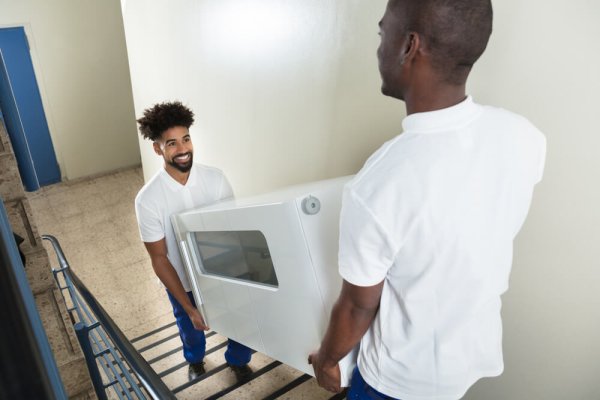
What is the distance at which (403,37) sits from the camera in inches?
38.3

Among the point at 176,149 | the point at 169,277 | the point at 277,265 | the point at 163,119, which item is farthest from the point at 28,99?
the point at 277,265

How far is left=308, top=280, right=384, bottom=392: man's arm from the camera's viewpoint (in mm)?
1125

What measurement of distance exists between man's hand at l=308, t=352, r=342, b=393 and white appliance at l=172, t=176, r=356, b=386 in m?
0.03

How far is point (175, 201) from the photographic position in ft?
8.29

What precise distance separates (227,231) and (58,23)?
699 centimetres

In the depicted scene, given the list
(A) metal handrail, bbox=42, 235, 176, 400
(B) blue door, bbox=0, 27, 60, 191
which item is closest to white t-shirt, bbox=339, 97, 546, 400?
(A) metal handrail, bbox=42, 235, 176, 400

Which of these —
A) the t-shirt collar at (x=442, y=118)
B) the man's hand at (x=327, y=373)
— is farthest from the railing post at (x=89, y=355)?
the t-shirt collar at (x=442, y=118)

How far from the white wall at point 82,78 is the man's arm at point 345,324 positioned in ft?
24.6

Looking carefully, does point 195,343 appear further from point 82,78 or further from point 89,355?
point 82,78

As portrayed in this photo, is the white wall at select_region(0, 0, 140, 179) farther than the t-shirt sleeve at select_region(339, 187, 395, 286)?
Yes

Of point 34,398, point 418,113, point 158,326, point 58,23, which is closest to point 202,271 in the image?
point 418,113

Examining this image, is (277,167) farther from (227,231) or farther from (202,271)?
(227,231)

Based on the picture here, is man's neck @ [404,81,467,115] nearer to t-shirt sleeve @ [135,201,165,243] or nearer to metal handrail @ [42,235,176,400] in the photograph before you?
metal handrail @ [42,235,176,400]

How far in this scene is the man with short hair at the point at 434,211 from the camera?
3.14ft
